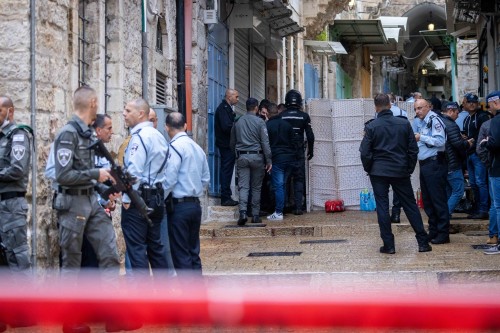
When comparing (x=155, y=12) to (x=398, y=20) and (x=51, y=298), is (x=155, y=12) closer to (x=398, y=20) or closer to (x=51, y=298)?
(x=51, y=298)

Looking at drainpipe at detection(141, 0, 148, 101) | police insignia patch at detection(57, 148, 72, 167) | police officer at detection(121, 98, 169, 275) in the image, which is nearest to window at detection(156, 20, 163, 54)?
drainpipe at detection(141, 0, 148, 101)

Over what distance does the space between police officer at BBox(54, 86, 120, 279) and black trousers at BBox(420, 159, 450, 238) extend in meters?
5.24

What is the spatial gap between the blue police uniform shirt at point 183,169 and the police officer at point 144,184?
35 centimetres

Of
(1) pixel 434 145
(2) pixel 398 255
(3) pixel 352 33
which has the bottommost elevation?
(2) pixel 398 255

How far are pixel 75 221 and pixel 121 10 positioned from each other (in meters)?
4.94

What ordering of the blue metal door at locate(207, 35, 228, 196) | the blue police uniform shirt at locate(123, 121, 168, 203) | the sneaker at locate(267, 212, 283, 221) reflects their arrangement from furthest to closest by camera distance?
the blue metal door at locate(207, 35, 228, 196)
the sneaker at locate(267, 212, 283, 221)
the blue police uniform shirt at locate(123, 121, 168, 203)

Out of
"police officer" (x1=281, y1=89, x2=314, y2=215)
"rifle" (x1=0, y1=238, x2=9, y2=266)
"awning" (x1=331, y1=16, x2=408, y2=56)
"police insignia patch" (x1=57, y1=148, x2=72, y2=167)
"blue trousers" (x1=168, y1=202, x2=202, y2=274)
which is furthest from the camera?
"awning" (x1=331, y1=16, x2=408, y2=56)

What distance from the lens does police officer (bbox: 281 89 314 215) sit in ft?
48.9

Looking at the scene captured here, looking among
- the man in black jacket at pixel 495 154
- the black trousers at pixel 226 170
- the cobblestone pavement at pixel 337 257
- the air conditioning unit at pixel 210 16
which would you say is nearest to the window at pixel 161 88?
the black trousers at pixel 226 170

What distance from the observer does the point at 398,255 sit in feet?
33.8

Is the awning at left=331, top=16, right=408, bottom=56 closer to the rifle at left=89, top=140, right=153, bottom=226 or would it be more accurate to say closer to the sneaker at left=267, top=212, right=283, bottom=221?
the sneaker at left=267, top=212, right=283, bottom=221

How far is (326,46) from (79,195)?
1972cm

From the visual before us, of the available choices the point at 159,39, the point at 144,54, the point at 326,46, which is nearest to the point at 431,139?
the point at 144,54

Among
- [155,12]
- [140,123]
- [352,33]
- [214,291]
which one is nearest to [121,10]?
[155,12]
